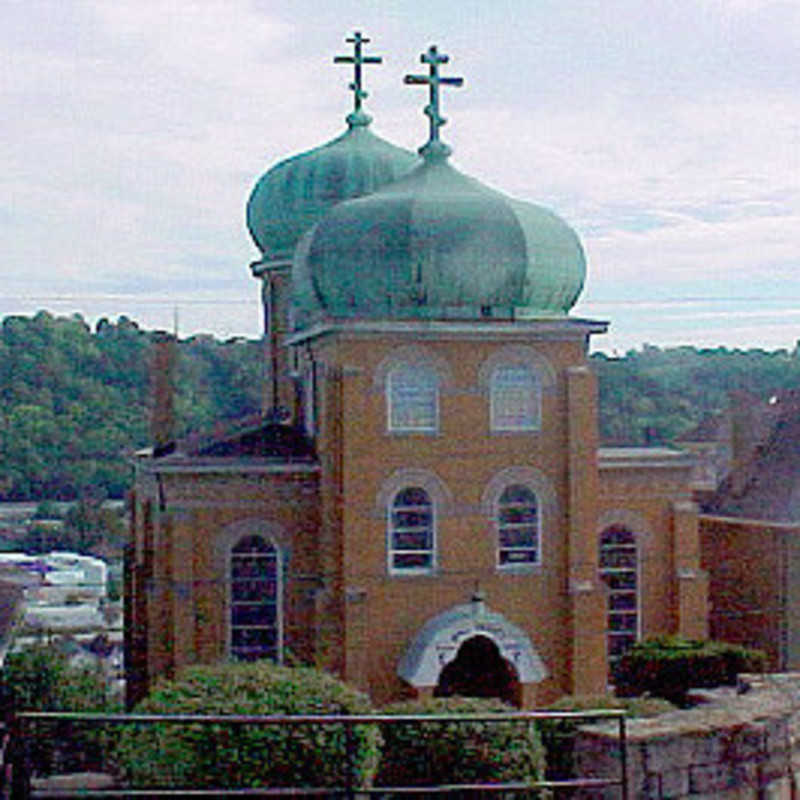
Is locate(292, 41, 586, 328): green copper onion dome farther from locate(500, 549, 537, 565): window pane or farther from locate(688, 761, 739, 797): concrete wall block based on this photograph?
locate(688, 761, 739, 797): concrete wall block

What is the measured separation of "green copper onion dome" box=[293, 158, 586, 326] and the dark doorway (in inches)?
231

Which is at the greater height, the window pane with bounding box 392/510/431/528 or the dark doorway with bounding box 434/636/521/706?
the window pane with bounding box 392/510/431/528

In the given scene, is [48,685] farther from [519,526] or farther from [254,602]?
[519,526]

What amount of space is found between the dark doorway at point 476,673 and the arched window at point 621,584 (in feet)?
9.90

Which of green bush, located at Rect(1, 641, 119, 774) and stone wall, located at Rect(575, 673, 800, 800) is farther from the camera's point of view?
green bush, located at Rect(1, 641, 119, 774)

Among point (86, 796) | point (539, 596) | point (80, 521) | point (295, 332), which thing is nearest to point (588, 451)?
point (539, 596)

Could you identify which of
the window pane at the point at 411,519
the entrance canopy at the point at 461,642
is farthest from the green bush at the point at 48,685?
the window pane at the point at 411,519

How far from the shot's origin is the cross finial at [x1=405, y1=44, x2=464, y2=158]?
88.7 ft

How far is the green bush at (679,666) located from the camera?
23.3m

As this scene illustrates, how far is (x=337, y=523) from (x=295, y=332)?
499 cm

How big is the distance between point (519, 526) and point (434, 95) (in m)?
8.19

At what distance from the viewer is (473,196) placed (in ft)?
85.3

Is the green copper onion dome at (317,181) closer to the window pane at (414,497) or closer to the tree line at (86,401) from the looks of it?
the window pane at (414,497)

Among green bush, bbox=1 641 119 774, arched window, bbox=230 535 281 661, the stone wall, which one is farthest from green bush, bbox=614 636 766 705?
green bush, bbox=1 641 119 774
